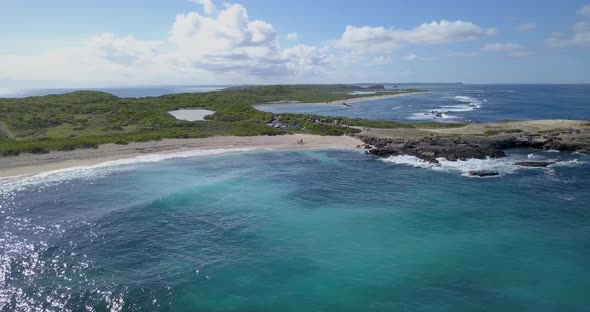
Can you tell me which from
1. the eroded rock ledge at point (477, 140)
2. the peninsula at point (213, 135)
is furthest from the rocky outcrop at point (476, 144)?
the peninsula at point (213, 135)

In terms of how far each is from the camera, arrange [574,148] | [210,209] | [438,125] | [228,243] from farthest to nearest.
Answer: [438,125], [574,148], [210,209], [228,243]

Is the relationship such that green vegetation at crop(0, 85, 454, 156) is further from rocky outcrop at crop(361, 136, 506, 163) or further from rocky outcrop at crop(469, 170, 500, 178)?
rocky outcrop at crop(469, 170, 500, 178)

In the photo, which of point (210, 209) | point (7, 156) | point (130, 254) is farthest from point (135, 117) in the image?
point (130, 254)

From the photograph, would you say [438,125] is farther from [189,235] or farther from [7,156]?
[7,156]

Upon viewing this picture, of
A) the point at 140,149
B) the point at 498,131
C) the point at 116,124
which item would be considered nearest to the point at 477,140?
the point at 498,131

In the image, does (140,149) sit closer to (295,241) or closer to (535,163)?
(295,241)
